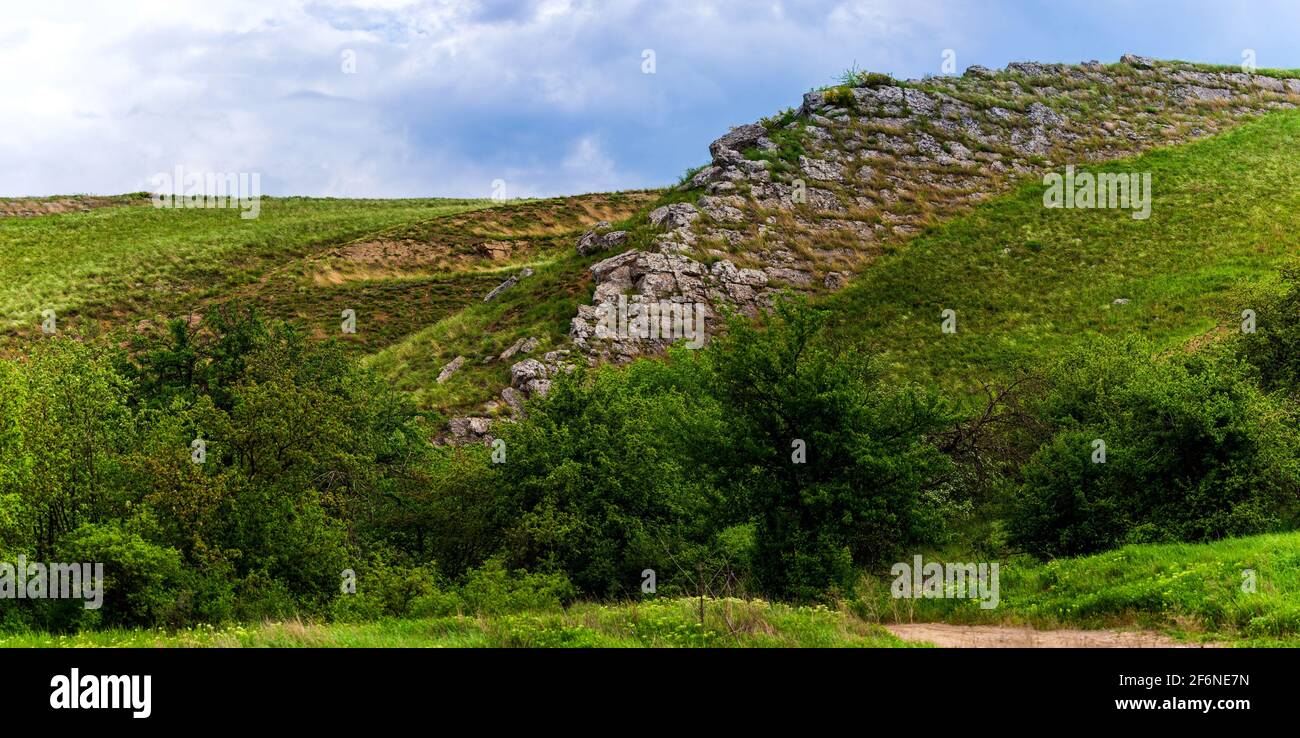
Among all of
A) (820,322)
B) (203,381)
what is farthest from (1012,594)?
(203,381)

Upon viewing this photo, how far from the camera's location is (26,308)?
71.0 meters

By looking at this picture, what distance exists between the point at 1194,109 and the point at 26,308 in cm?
9168

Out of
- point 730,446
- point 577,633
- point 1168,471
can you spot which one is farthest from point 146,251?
point 1168,471

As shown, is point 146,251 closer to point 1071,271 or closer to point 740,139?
point 740,139

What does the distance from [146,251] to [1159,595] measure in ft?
307

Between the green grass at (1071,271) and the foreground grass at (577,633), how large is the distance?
26.9 m

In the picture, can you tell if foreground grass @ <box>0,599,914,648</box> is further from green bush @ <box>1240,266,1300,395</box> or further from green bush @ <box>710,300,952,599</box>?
green bush @ <box>1240,266,1300,395</box>

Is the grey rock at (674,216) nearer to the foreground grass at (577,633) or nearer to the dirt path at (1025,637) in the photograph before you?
the dirt path at (1025,637)

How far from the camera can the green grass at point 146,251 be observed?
250ft

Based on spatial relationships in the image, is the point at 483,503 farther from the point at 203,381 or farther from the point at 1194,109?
the point at 1194,109

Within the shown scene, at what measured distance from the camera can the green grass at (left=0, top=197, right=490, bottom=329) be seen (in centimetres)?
7606

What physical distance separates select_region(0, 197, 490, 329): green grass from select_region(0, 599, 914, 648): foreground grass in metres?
61.8

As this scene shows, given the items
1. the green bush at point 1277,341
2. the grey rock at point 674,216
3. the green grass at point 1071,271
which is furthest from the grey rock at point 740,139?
the green bush at point 1277,341

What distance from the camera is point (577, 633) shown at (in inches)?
634
